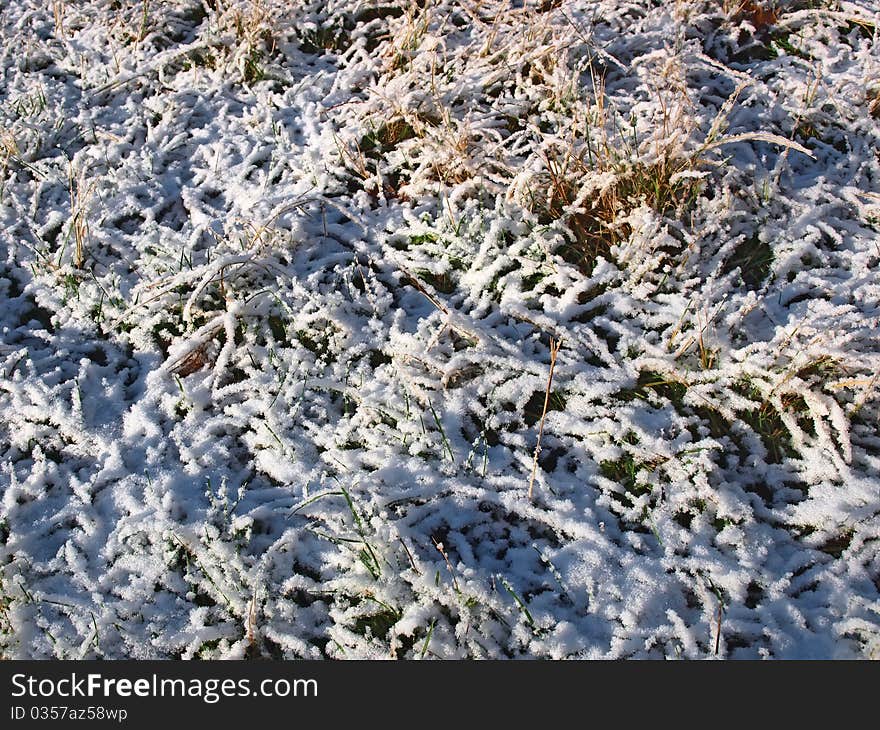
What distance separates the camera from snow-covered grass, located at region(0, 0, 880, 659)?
199cm

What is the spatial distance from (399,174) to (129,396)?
1.62m

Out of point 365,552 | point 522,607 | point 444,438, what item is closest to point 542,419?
point 444,438

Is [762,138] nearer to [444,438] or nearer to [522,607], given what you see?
[444,438]

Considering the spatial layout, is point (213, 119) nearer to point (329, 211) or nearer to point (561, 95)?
point (329, 211)

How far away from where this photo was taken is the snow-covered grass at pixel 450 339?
199cm

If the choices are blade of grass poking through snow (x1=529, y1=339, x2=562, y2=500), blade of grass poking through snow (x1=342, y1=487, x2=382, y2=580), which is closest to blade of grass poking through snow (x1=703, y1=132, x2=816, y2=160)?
blade of grass poking through snow (x1=529, y1=339, x2=562, y2=500)

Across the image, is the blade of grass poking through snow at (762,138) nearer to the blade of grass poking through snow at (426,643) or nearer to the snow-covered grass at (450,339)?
the snow-covered grass at (450,339)

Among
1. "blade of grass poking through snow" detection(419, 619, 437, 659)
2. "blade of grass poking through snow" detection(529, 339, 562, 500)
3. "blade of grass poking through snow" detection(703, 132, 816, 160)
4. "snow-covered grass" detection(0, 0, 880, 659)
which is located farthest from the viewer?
"blade of grass poking through snow" detection(703, 132, 816, 160)

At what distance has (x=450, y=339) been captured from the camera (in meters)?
2.58

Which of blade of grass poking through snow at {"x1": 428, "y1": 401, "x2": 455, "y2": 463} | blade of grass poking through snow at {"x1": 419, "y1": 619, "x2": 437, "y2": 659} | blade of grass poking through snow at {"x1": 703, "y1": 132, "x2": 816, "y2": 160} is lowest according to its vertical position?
blade of grass poking through snow at {"x1": 419, "y1": 619, "x2": 437, "y2": 659}

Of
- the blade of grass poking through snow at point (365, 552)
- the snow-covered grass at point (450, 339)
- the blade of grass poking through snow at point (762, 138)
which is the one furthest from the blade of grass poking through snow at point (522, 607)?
the blade of grass poking through snow at point (762, 138)

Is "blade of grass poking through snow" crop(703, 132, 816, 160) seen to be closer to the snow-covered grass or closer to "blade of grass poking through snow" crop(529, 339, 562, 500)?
the snow-covered grass

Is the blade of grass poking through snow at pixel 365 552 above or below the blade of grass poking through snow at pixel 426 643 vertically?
above

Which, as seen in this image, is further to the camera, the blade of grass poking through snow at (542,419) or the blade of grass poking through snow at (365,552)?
the blade of grass poking through snow at (542,419)
